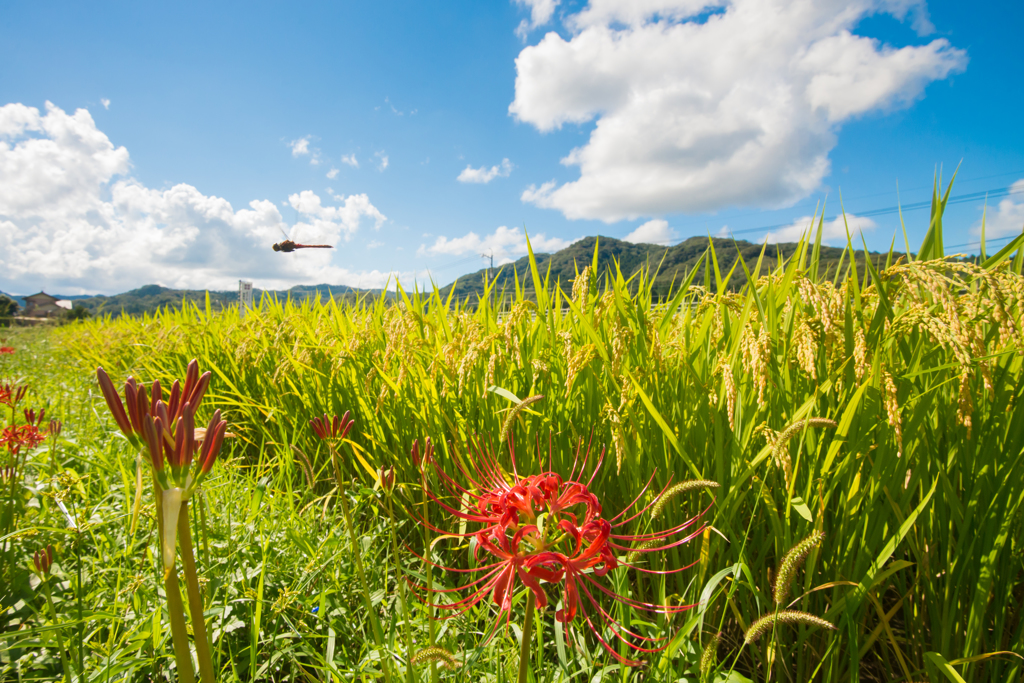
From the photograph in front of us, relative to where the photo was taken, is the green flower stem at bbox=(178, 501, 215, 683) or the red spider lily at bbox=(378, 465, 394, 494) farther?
the red spider lily at bbox=(378, 465, 394, 494)

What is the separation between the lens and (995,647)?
115 cm

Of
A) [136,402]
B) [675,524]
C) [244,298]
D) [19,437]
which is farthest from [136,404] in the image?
[244,298]

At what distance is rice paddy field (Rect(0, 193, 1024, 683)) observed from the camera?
105cm

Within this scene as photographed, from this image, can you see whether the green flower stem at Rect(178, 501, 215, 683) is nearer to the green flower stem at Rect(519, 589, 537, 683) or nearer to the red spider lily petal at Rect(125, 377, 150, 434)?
the red spider lily petal at Rect(125, 377, 150, 434)

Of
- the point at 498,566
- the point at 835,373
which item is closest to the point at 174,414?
the point at 498,566

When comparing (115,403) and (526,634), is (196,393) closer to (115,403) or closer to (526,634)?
(115,403)

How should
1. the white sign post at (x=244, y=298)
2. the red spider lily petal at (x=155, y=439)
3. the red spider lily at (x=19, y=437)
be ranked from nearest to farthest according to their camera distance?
the red spider lily petal at (x=155, y=439) < the red spider lily at (x=19, y=437) < the white sign post at (x=244, y=298)

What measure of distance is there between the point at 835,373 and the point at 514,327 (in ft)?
3.10

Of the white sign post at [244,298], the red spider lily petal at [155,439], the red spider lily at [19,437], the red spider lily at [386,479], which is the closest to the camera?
the red spider lily petal at [155,439]

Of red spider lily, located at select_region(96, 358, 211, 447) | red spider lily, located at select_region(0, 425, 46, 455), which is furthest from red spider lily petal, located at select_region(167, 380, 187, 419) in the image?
red spider lily, located at select_region(0, 425, 46, 455)

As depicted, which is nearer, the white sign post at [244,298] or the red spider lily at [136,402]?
the red spider lily at [136,402]

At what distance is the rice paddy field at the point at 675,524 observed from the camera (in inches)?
41.4

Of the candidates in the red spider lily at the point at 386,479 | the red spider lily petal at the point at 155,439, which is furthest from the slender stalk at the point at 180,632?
the red spider lily at the point at 386,479

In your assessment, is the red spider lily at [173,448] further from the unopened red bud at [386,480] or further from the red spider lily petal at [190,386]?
the unopened red bud at [386,480]
